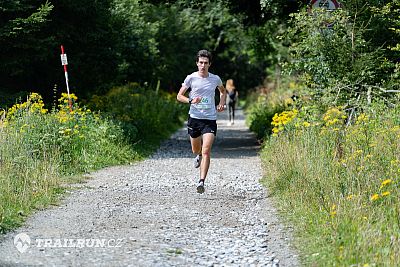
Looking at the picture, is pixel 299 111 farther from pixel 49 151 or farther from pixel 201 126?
pixel 49 151

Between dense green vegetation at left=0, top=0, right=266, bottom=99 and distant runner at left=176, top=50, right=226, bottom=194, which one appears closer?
distant runner at left=176, top=50, right=226, bottom=194

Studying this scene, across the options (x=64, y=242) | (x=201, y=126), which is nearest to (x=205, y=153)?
(x=201, y=126)

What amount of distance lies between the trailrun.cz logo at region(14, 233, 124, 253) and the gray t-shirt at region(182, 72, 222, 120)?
3.53 metres

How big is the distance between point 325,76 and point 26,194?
7752mm

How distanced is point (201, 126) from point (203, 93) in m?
0.49

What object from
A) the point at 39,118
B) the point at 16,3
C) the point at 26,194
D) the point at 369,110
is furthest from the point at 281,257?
the point at 16,3

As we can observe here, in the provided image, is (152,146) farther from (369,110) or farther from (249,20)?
(369,110)

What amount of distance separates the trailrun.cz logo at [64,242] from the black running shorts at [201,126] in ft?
11.3

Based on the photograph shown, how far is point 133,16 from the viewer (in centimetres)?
2806

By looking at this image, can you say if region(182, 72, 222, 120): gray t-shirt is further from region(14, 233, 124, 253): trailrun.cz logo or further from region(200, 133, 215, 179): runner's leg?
region(14, 233, 124, 253): trailrun.cz logo

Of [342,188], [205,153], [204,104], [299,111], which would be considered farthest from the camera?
[299,111]

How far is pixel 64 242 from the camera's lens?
7.64 metres

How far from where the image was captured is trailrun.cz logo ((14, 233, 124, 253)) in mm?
7488

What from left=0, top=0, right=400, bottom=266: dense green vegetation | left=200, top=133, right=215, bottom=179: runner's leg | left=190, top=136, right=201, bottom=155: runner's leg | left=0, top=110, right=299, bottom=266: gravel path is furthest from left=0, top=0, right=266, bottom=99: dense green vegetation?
left=200, top=133, right=215, bottom=179: runner's leg
